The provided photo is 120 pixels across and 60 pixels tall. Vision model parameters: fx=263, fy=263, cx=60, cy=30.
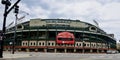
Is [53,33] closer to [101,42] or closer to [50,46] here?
[50,46]

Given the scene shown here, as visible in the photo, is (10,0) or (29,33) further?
(29,33)

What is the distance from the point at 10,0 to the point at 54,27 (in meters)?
107

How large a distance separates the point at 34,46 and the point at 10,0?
104 meters

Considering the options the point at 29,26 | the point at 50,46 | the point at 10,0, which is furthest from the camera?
the point at 29,26

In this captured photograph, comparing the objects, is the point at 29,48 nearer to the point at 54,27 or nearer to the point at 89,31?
the point at 54,27

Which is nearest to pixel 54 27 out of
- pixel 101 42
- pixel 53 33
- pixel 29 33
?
pixel 53 33

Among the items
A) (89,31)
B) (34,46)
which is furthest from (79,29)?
(34,46)

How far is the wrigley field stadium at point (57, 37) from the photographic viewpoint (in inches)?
5103

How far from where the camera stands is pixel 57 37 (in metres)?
130

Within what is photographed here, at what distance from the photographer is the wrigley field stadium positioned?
130 meters

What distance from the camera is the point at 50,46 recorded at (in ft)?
422

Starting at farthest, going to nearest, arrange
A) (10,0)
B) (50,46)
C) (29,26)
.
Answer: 1. (29,26)
2. (50,46)
3. (10,0)

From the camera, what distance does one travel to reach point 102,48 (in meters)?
139

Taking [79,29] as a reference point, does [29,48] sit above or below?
below
